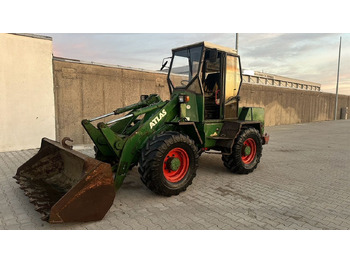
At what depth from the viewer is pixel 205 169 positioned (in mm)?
5641

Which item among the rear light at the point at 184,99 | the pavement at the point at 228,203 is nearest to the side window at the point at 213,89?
the rear light at the point at 184,99

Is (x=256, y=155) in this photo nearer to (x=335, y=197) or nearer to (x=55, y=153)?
(x=335, y=197)

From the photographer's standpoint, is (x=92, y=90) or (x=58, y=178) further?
(x=92, y=90)

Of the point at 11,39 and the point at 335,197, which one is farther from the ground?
the point at 11,39

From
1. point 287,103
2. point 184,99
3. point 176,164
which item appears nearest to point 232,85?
point 184,99

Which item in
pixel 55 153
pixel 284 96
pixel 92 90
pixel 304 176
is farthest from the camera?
pixel 284 96

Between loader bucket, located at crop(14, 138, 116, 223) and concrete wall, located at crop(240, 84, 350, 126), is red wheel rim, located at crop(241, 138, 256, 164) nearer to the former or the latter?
loader bucket, located at crop(14, 138, 116, 223)

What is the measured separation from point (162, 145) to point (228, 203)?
1422 mm

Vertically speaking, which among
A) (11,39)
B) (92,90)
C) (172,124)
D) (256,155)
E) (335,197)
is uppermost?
(11,39)

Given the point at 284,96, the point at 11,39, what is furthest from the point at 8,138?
the point at 284,96

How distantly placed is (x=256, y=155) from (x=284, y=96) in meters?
15.5

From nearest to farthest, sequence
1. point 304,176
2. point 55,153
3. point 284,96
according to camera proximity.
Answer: point 55,153, point 304,176, point 284,96

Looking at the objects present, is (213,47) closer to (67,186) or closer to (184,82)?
(184,82)

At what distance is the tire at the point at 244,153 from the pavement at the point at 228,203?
20 cm
